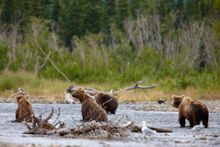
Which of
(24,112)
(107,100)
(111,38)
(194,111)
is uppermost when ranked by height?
(194,111)

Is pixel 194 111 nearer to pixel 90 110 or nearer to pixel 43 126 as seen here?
pixel 90 110

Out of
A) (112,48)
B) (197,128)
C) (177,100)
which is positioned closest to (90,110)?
→ (177,100)

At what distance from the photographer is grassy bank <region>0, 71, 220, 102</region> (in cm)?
3650

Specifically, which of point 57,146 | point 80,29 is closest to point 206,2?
point 80,29

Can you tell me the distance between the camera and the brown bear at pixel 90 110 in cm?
2019

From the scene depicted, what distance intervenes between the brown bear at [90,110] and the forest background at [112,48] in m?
14.6

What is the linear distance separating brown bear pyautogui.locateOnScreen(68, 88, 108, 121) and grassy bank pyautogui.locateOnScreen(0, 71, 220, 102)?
14.4m

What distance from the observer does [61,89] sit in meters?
38.8

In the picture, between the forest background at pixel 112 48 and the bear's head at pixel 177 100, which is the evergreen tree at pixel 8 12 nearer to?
the forest background at pixel 112 48

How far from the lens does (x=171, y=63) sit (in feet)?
161

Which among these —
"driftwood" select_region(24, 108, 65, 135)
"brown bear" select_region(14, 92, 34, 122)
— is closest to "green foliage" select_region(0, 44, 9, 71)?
"brown bear" select_region(14, 92, 34, 122)

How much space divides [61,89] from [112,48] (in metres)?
33.6

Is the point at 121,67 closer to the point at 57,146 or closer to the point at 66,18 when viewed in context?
the point at 57,146

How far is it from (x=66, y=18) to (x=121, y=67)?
1595 inches
